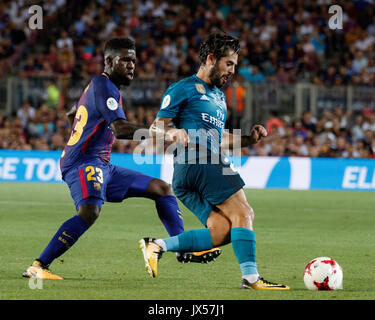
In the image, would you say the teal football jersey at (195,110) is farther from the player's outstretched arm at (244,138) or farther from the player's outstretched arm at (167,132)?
the player's outstretched arm at (244,138)

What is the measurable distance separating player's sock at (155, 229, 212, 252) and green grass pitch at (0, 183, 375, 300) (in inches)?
12.8

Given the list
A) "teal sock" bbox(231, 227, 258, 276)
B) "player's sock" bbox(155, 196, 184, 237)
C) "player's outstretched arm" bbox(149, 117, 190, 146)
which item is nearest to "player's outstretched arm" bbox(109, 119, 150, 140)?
"player's outstretched arm" bbox(149, 117, 190, 146)

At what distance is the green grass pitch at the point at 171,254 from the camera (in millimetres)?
5965

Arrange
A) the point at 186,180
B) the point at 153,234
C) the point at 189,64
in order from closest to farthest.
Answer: the point at 186,180, the point at 153,234, the point at 189,64

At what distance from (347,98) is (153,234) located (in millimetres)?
11006

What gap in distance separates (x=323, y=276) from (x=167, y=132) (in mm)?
1719

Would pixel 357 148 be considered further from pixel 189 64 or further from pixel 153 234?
pixel 153 234

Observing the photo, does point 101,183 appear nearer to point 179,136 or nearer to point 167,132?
point 167,132

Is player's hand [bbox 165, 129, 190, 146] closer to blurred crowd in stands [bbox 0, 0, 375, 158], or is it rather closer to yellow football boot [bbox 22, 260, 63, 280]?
yellow football boot [bbox 22, 260, 63, 280]

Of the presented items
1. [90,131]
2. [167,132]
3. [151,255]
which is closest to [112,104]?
[90,131]

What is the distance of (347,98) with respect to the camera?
19469 millimetres
